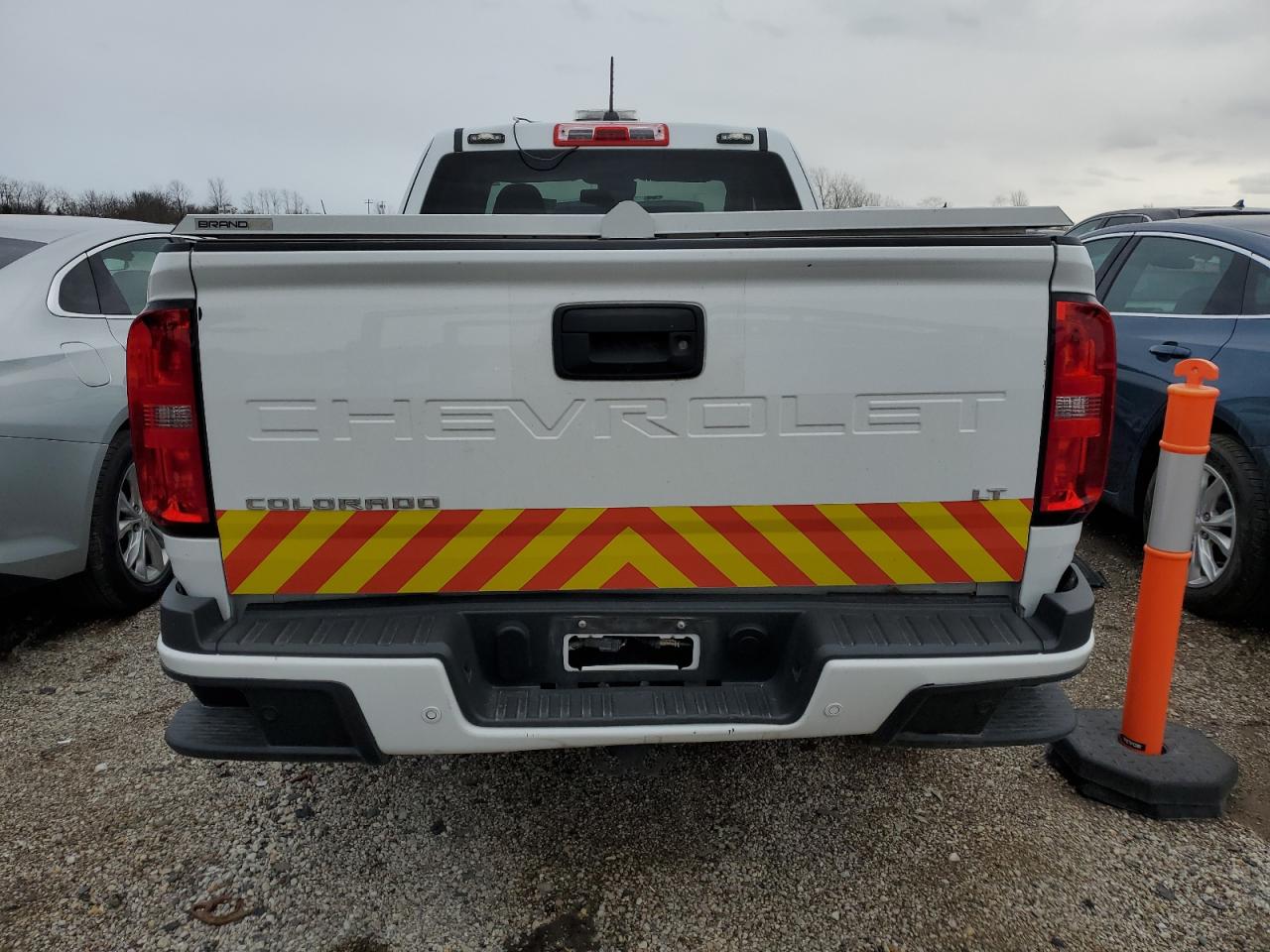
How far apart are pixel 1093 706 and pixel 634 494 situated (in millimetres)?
2243

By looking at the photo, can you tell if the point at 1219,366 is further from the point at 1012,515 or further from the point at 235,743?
the point at 235,743

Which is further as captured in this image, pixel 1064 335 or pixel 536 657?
pixel 536 657

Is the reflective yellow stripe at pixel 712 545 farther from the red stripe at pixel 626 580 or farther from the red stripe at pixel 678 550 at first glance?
the red stripe at pixel 626 580

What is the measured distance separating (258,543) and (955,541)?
1599 mm

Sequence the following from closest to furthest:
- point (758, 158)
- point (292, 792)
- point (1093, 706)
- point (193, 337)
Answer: point (193, 337), point (292, 792), point (1093, 706), point (758, 158)

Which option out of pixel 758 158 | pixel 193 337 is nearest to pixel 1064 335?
pixel 193 337

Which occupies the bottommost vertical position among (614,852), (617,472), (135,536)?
(614,852)

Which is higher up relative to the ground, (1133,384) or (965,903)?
(1133,384)

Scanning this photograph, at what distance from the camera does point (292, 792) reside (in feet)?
9.02

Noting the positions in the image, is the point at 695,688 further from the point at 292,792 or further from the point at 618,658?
the point at 292,792

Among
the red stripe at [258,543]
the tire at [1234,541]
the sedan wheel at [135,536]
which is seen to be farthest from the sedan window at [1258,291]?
the sedan wheel at [135,536]

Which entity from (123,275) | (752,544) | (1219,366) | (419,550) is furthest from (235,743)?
(1219,366)

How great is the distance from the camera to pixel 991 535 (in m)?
2.03

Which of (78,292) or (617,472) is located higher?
(78,292)
